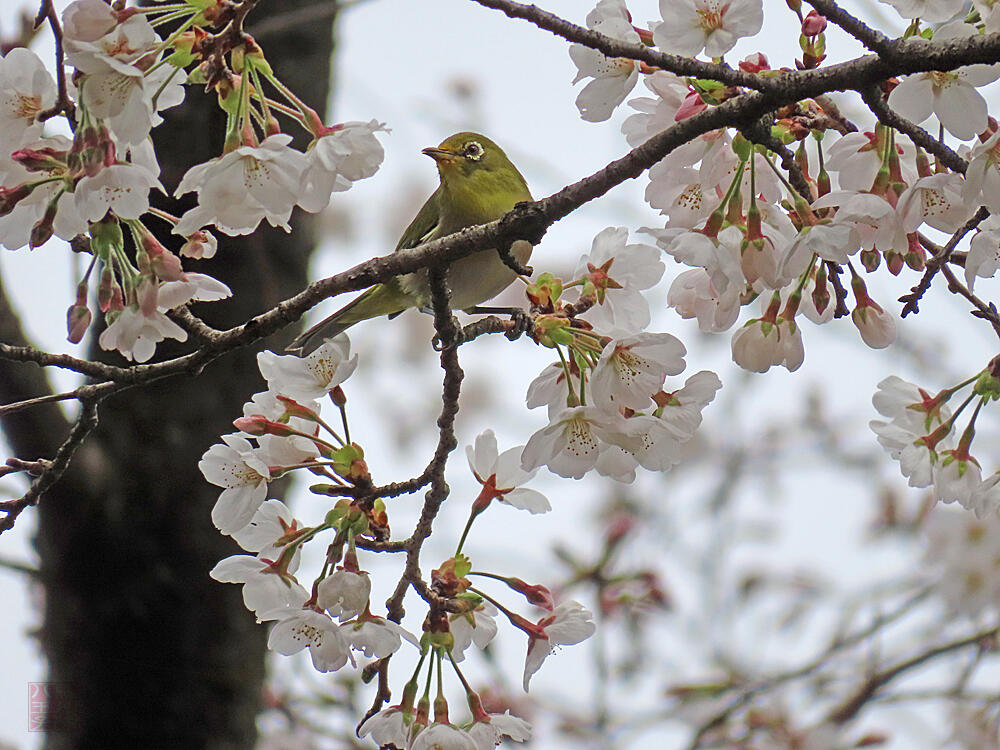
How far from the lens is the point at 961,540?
3.73 metres

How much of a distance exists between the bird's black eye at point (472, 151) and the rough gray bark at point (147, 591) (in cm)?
63

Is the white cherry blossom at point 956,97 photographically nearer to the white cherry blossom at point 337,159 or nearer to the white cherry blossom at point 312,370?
the white cherry blossom at point 337,159

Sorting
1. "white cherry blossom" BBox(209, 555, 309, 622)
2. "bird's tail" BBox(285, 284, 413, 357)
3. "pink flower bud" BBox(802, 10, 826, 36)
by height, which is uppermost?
"bird's tail" BBox(285, 284, 413, 357)

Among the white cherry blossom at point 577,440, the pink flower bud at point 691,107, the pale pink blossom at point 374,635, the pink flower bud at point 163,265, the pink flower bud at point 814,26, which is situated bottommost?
the pale pink blossom at point 374,635

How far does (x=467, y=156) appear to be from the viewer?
2756 mm

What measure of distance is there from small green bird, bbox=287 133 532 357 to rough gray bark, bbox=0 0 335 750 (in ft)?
2.04

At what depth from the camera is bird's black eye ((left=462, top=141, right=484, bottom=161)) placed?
276 cm

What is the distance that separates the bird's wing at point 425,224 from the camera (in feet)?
9.02

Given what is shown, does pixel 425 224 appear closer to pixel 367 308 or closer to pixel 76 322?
pixel 367 308

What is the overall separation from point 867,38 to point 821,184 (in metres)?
0.33

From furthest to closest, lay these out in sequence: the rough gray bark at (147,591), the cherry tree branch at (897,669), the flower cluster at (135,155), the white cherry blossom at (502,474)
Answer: the cherry tree branch at (897,669) → the rough gray bark at (147,591) → the white cherry blossom at (502,474) → the flower cluster at (135,155)

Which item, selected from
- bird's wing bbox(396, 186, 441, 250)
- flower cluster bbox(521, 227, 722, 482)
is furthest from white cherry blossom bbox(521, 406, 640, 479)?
bird's wing bbox(396, 186, 441, 250)

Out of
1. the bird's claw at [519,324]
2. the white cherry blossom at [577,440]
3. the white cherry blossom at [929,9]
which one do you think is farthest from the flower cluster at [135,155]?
the white cherry blossom at [929,9]

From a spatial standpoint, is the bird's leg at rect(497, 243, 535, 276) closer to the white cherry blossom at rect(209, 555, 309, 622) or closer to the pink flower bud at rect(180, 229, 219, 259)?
the pink flower bud at rect(180, 229, 219, 259)
